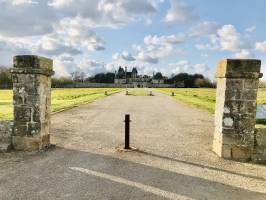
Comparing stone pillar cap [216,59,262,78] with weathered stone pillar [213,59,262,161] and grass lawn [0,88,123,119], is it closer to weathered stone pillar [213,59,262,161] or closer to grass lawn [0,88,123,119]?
weathered stone pillar [213,59,262,161]

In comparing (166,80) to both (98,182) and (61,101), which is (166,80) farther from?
(98,182)

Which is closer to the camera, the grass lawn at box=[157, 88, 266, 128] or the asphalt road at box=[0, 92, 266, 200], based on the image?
the asphalt road at box=[0, 92, 266, 200]

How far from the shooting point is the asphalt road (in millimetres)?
5398

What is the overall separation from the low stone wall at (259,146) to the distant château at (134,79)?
12611cm

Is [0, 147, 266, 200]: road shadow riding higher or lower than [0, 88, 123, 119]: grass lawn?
higher

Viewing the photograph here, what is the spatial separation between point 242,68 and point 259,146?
2009 millimetres

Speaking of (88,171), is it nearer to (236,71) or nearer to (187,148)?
(187,148)

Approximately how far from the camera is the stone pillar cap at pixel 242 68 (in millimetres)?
7508

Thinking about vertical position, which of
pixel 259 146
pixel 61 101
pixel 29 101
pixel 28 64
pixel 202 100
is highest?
pixel 28 64

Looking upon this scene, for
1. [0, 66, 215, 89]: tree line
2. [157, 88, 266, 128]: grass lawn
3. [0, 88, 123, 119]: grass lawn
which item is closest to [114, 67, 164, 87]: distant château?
[0, 66, 215, 89]: tree line

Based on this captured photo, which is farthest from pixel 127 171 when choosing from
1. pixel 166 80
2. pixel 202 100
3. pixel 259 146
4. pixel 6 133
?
pixel 166 80

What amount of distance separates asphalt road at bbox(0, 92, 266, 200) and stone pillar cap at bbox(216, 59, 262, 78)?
2.16 metres

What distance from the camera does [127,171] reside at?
21.4 feet

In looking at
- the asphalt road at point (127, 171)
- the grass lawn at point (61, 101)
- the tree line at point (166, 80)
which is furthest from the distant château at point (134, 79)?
the asphalt road at point (127, 171)
